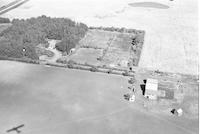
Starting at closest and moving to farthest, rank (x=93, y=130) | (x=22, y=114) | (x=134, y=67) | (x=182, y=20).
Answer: (x=93, y=130) → (x=22, y=114) → (x=134, y=67) → (x=182, y=20)

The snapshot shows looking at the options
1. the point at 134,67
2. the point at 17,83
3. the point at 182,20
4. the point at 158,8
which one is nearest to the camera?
the point at 17,83

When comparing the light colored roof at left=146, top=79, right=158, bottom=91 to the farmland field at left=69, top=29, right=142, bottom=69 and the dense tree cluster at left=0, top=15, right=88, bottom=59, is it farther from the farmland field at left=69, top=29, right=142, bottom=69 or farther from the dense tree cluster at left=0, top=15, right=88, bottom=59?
the dense tree cluster at left=0, top=15, right=88, bottom=59

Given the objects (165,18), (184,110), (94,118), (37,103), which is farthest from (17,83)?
(165,18)

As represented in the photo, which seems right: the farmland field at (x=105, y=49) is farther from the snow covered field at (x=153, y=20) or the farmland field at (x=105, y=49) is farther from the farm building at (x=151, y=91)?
the farm building at (x=151, y=91)

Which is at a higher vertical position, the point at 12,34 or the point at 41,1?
the point at 41,1

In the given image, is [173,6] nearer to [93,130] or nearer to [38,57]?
[38,57]

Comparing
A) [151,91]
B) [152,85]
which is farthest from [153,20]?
[151,91]

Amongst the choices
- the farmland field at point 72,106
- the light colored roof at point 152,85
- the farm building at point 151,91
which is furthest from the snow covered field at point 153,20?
the farmland field at point 72,106

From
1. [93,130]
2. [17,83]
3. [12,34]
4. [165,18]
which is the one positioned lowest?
[93,130]
